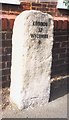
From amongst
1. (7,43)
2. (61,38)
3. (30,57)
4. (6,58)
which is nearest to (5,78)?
(6,58)

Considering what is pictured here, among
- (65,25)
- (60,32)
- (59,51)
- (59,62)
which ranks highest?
(65,25)

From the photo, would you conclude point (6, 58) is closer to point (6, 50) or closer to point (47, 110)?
point (6, 50)

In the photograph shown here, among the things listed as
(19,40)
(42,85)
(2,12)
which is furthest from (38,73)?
(2,12)

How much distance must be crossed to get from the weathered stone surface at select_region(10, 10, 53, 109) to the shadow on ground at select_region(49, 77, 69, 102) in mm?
555

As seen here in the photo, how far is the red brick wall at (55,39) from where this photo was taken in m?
5.02

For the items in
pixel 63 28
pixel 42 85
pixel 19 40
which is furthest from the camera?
pixel 63 28

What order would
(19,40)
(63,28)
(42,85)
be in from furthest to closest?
(63,28)
(42,85)
(19,40)

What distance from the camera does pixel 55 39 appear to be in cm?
573

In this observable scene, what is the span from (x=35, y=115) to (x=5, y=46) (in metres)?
1.11

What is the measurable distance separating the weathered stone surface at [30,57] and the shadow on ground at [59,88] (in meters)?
0.55

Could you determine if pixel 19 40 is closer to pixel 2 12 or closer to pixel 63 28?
pixel 2 12

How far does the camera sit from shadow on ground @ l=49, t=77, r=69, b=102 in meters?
5.61

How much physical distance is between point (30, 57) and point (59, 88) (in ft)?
4.39

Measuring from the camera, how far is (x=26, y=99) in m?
4.89
